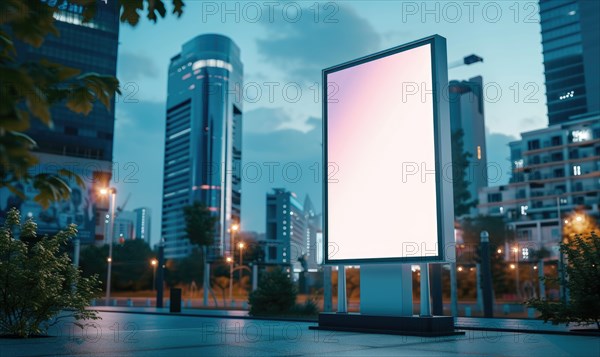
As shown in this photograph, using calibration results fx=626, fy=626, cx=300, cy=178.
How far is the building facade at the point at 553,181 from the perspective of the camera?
110m

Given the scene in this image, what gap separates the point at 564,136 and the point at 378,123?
10373 centimetres

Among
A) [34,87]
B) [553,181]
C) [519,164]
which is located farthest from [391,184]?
[519,164]

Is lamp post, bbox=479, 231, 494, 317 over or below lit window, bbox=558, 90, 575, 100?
below

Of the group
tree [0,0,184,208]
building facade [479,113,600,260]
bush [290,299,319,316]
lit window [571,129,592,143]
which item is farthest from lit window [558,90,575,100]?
tree [0,0,184,208]

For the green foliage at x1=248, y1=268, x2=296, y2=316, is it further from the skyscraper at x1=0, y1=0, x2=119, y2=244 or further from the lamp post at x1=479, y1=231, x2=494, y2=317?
the skyscraper at x1=0, y1=0, x2=119, y2=244

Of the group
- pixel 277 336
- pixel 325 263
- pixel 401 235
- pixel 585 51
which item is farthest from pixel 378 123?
pixel 585 51

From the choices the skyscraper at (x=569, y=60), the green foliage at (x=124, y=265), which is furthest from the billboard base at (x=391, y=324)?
the skyscraper at (x=569, y=60)

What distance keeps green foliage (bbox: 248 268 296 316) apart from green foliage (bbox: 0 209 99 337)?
1563cm

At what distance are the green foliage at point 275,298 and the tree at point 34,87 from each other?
28.3 metres

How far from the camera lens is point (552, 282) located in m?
20.9

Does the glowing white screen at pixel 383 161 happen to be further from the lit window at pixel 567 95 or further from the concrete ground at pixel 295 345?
the lit window at pixel 567 95

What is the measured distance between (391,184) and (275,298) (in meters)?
15.2

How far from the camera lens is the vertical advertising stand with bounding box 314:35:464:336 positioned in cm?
1909

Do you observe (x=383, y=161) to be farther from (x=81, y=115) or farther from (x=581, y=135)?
(x=581, y=135)
